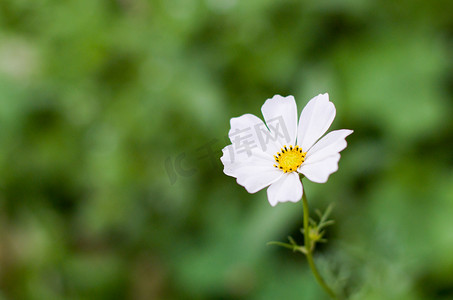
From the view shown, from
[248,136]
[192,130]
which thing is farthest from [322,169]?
[192,130]

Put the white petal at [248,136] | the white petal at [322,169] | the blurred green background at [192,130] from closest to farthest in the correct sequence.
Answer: the white petal at [322,169] < the white petal at [248,136] < the blurred green background at [192,130]

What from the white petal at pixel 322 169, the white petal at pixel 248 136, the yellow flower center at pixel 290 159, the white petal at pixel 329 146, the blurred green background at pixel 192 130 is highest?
the blurred green background at pixel 192 130

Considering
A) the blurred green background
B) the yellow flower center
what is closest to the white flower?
the yellow flower center

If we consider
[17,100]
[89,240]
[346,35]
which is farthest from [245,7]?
[89,240]

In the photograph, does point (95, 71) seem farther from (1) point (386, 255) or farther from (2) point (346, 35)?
(1) point (386, 255)

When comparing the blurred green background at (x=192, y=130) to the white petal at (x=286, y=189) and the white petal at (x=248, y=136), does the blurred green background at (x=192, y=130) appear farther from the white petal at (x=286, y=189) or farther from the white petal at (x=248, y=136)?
the white petal at (x=286, y=189)

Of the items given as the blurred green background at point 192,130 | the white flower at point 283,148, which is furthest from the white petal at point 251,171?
the blurred green background at point 192,130
